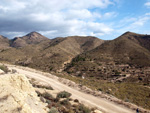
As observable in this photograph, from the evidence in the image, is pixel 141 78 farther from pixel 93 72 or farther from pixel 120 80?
pixel 93 72

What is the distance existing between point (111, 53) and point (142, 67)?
21.5m

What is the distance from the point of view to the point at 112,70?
A: 43250 mm

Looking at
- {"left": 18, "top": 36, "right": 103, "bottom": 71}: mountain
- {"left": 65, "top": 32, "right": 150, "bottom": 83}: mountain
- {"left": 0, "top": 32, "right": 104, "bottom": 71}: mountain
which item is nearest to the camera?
{"left": 65, "top": 32, "right": 150, "bottom": 83}: mountain

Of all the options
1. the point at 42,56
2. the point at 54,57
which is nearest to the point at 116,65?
the point at 54,57

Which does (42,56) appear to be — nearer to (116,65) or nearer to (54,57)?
(54,57)

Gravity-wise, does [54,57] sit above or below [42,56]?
below

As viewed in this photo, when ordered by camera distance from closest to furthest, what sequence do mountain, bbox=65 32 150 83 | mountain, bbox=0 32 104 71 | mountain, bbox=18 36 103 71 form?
mountain, bbox=65 32 150 83 < mountain, bbox=18 36 103 71 < mountain, bbox=0 32 104 71

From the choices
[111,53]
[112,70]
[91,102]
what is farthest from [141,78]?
[111,53]

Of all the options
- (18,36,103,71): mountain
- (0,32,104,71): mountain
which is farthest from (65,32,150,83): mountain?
(0,32,104,71): mountain

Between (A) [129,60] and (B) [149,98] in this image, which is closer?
(B) [149,98]

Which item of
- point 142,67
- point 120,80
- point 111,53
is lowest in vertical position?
point 120,80

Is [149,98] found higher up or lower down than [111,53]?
lower down

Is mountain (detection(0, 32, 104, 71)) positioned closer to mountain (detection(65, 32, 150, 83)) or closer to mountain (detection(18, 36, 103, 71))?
mountain (detection(18, 36, 103, 71))

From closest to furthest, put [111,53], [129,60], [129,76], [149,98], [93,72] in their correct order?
[149,98], [129,76], [93,72], [129,60], [111,53]
